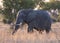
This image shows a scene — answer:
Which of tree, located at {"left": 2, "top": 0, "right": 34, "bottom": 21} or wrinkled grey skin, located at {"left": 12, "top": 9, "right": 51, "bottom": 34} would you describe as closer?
wrinkled grey skin, located at {"left": 12, "top": 9, "right": 51, "bottom": 34}

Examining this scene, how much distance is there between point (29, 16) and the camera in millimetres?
8016

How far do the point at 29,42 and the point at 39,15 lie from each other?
143cm

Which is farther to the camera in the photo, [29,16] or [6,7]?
[6,7]

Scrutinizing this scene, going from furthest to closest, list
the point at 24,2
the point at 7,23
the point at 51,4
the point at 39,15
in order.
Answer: the point at 51,4
the point at 7,23
the point at 24,2
the point at 39,15

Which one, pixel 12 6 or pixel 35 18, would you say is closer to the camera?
pixel 35 18

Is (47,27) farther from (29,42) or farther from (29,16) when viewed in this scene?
(29,42)

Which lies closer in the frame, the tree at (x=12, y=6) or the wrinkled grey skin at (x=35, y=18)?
the wrinkled grey skin at (x=35, y=18)

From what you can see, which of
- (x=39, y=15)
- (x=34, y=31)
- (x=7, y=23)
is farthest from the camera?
(x=7, y=23)

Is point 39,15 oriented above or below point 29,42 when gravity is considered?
above

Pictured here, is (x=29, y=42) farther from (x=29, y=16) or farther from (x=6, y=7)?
(x=6, y=7)

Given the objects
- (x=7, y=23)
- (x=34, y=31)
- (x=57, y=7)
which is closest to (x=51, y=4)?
(x=57, y=7)

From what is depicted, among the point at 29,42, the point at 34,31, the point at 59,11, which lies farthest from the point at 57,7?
the point at 29,42

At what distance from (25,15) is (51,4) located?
744 centimetres

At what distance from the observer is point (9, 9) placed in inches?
456
